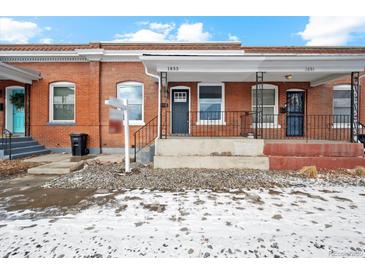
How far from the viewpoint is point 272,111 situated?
10742 mm

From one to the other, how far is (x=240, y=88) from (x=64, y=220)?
374 inches

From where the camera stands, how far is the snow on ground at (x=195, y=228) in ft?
8.64

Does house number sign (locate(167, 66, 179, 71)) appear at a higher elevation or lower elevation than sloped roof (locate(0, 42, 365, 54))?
lower

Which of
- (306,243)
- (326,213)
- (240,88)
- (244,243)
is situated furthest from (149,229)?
(240,88)

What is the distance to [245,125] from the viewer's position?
10.5 meters

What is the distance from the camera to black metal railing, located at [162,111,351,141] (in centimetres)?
1047

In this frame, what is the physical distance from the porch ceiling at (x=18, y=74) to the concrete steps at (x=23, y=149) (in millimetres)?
2833

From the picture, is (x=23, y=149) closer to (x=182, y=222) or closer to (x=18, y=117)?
(x=18, y=117)

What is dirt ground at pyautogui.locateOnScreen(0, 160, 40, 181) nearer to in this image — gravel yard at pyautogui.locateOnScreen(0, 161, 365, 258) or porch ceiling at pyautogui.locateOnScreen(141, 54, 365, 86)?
gravel yard at pyautogui.locateOnScreen(0, 161, 365, 258)

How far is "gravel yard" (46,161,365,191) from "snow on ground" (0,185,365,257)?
761 mm

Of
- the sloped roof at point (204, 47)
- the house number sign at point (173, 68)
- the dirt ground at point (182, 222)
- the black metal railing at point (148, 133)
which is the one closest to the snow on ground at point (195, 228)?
the dirt ground at point (182, 222)

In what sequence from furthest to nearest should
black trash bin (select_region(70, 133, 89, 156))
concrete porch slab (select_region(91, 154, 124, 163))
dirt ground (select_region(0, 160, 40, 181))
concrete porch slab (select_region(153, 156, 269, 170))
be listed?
black trash bin (select_region(70, 133, 89, 156)) < concrete porch slab (select_region(91, 154, 124, 163)) < concrete porch slab (select_region(153, 156, 269, 170)) < dirt ground (select_region(0, 160, 40, 181))

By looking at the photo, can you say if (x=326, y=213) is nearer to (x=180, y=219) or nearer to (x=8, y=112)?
(x=180, y=219)

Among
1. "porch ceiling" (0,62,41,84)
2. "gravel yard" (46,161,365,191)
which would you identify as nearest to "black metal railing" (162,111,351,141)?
"gravel yard" (46,161,365,191)
